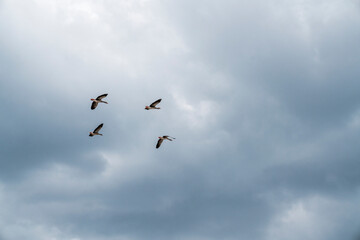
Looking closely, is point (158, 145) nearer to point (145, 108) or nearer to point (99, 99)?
point (145, 108)

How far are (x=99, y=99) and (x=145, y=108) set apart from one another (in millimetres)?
16706

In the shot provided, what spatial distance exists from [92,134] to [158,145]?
2495cm

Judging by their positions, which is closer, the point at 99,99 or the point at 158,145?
the point at 99,99

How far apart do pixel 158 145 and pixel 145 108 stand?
17.9 meters

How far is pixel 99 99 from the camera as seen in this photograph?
593 ft

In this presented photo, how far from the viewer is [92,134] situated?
19025 centimetres

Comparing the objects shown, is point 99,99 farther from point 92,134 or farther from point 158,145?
point 158,145

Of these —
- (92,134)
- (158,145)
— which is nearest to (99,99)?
(92,134)

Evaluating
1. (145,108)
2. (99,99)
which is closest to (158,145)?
(145,108)

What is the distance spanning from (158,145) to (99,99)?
30677 millimetres

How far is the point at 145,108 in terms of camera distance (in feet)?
614

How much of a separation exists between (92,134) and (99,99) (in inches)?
624

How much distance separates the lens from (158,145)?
650 ft
